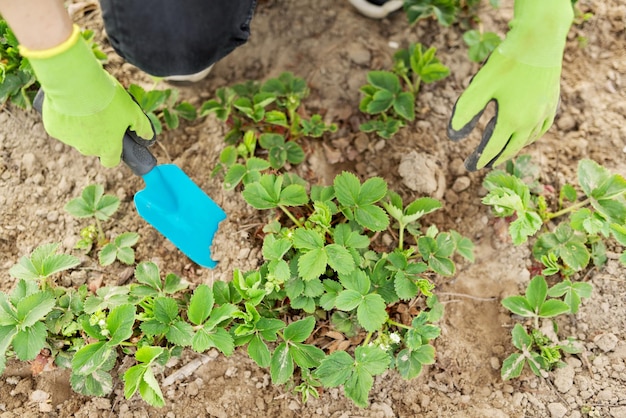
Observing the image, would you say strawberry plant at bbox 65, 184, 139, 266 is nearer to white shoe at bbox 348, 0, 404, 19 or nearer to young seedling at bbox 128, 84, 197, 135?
young seedling at bbox 128, 84, 197, 135

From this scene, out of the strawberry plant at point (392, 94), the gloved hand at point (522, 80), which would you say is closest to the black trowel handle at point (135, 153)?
the strawberry plant at point (392, 94)

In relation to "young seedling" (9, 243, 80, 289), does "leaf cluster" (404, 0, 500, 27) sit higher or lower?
higher

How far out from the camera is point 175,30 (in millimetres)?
1429

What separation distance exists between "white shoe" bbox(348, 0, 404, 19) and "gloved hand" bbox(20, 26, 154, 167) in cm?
93

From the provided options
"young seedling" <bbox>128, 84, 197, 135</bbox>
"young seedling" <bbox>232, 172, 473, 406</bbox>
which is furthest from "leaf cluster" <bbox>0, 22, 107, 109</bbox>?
"young seedling" <bbox>232, 172, 473, 406</bbox>

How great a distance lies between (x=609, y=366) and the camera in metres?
1.50

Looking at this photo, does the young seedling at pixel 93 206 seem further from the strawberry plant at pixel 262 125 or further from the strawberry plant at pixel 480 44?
the strawberry plant at pixel 480 44

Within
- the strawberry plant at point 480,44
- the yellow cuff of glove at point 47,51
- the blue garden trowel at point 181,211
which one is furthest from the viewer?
the strawberry plant at point 480,44

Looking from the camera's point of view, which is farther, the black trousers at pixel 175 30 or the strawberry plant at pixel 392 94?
the strawberry plant at pixel 392 94

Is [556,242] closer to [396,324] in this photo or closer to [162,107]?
[396,324]

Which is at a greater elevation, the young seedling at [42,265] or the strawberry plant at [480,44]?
the strawberry plant at [480,44]

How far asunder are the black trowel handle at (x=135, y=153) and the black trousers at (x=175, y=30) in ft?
0.70

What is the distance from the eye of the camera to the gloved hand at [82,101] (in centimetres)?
126

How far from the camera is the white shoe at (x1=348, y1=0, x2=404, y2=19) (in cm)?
199
